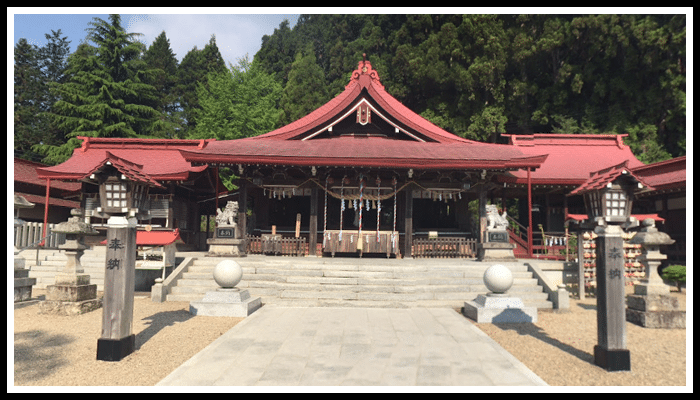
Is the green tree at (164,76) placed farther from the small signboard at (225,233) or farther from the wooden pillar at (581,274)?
the wooden pillar at (581,274)

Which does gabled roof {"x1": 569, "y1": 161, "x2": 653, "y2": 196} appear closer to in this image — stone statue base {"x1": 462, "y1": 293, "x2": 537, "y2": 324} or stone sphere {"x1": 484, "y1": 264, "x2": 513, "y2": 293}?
stone sphere {"x1": 484, "y1": 264, "x2": 513, "y2": 293}

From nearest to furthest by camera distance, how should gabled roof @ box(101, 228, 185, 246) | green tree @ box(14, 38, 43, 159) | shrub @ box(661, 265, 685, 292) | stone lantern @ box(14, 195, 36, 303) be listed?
stone lantern @ box(14, 195, 36, 303), gabled roof @ box(101, 228, 185, 246), shrub @ box(661, 265, 685, 292), green tree @ box(14, 38, 43, 159)

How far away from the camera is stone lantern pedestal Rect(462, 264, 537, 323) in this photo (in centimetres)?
891

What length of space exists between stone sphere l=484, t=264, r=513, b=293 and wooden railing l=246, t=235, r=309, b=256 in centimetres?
800

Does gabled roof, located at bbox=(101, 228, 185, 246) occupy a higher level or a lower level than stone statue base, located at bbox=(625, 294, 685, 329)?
higher

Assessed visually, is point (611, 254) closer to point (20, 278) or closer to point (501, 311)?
point (501, 311)

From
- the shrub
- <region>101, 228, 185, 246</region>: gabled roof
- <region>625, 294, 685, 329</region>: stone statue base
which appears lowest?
<region>625, 294, 685, 329</region>: stone statue base

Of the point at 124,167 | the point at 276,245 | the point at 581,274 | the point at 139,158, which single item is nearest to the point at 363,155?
the point at 276,245

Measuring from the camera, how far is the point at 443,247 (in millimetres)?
15766

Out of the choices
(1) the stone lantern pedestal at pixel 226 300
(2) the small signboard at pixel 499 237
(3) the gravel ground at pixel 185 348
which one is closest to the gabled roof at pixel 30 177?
(3) the gravel ground at pixel 185 348

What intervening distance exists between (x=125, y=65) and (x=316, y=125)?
22425 millimetres

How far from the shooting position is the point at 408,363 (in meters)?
5.77

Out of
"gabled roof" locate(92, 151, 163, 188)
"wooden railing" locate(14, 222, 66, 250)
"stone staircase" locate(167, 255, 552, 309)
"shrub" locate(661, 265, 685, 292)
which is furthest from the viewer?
"wooden railing" locate(14, 222, 66, 250)

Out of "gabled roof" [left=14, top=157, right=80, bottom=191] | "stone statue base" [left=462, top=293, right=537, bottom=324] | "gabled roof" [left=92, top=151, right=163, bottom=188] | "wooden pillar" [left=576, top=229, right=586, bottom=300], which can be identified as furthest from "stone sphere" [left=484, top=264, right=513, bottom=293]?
"gabled roof" [left=14, top=157, right=80, bottom=191]
